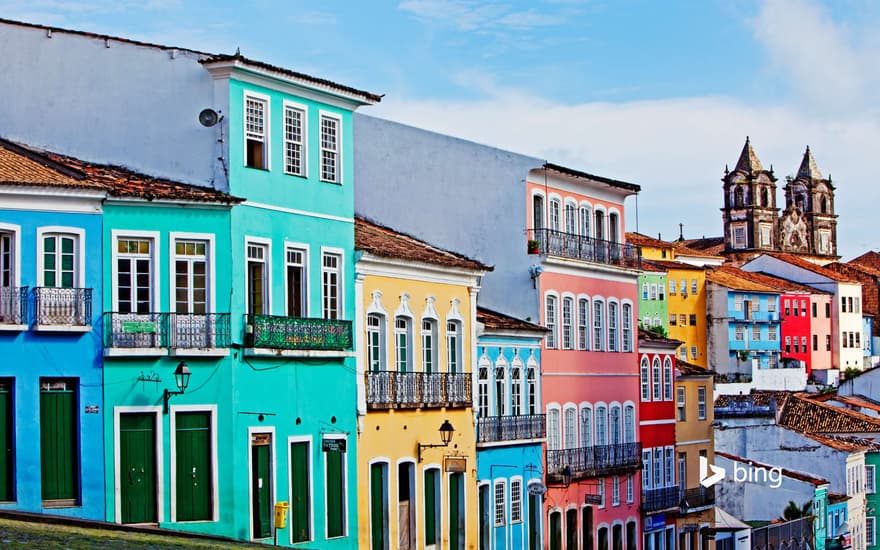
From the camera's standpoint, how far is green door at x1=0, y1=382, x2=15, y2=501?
31.5 m

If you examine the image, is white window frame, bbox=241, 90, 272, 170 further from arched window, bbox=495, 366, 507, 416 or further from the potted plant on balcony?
the potted plant on balcony

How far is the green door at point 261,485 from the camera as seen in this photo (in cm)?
3528

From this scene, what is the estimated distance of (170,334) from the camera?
33562 millimetres

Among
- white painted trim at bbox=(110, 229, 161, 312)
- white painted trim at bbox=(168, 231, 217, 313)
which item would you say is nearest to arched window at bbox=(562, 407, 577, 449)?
white painted trim at bbox=(168, 231, 217, 313)

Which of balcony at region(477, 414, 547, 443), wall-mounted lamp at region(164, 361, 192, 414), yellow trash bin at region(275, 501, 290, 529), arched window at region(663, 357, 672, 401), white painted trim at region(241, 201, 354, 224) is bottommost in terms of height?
yellow trash bin at region(275, 501, 290, 529)

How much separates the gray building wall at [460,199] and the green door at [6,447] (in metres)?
17.7

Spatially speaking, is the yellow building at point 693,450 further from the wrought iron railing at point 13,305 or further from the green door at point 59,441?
the wrought iron railing at point 13,305

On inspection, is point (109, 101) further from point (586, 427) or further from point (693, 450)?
point (693, 450)

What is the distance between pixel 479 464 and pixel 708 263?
107m

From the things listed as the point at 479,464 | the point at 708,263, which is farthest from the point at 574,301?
the point at 708,263

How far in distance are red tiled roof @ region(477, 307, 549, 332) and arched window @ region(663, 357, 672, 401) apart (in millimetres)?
12199

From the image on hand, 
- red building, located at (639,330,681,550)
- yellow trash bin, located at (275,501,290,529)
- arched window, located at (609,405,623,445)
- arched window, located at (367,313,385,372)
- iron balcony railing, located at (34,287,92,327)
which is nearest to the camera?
iron balcony railing, located at (34,287,92,327)

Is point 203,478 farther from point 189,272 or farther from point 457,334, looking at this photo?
point 457,334

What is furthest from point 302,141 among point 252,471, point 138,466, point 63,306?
point 138,466
